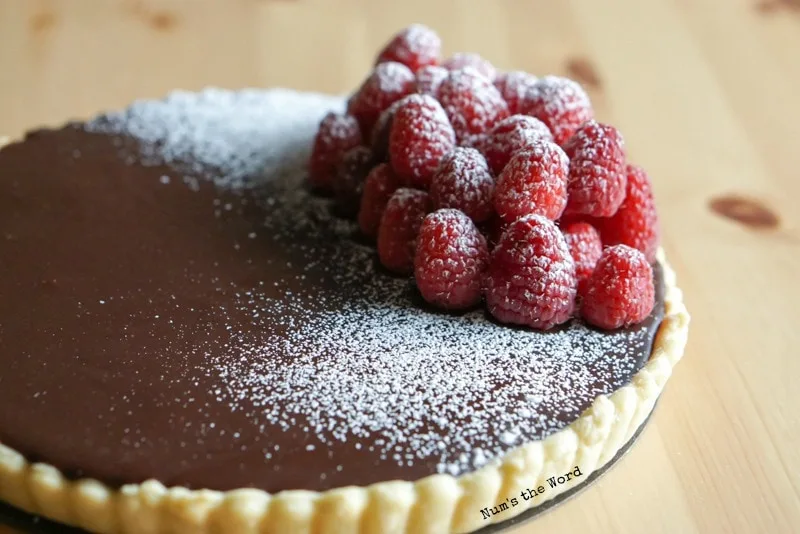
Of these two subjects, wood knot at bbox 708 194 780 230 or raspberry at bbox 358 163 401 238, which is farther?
wood knot at bbox 708 194 780 230

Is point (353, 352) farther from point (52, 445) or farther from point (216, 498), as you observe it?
point (52, 445)

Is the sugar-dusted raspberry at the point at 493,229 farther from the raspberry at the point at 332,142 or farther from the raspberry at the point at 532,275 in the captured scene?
the raspberry at the point at 332,142

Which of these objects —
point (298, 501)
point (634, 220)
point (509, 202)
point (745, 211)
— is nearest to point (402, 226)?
point (509, 202)

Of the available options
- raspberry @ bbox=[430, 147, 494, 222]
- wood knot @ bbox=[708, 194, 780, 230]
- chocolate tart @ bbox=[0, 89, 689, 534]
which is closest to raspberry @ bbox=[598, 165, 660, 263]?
chocolate tart @ bbox=[0, 89, 689, 534]

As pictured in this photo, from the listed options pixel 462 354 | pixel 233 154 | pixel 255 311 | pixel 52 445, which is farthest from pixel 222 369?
pixel 233 154

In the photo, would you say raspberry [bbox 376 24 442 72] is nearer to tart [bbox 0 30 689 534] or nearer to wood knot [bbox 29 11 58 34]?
tart [bbox 0 30 689 534]

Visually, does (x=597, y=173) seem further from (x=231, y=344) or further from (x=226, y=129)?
(x=226, y=129)
